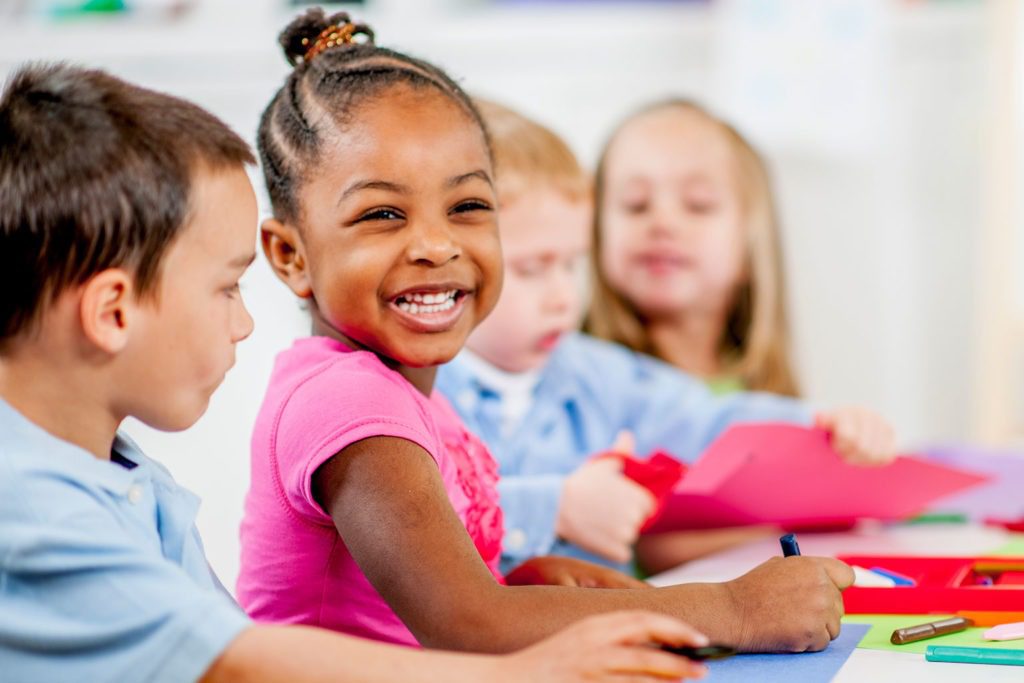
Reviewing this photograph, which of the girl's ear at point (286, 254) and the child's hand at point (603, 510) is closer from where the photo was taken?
the girl's ear at point (286, 254)

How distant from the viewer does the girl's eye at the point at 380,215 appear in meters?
0.86

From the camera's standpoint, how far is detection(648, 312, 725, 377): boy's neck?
2.00m

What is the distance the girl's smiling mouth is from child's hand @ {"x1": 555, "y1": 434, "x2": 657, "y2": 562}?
0.34m

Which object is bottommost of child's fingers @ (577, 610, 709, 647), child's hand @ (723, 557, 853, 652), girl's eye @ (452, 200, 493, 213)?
child's hand @ (723, 557, 853, 652)

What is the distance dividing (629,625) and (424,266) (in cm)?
33

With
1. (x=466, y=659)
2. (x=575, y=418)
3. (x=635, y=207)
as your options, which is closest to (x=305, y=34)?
(x=466, y=659)

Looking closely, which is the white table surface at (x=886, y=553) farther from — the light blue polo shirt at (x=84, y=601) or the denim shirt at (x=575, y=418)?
the light blue polo shirt at (x=84, y=601)

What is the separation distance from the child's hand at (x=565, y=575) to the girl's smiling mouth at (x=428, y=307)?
215mm

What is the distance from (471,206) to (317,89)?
135 millimetres

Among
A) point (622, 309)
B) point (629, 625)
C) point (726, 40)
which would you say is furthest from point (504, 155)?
point (726, 40)

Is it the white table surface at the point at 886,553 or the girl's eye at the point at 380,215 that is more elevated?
the girl's eye at the point at 380,215

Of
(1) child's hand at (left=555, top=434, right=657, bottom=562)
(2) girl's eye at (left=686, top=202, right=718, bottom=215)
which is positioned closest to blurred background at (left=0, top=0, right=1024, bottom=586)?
(2) girl's eye at (left=686, top=202, right=718, bottom=215)

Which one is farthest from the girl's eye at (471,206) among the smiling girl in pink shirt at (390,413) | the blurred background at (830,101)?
the blurred background at (830,101)

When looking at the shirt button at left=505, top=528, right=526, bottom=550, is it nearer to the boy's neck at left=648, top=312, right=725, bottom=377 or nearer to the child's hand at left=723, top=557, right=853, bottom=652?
the child's hand at left=723, top=557, right=853, bottom=652
